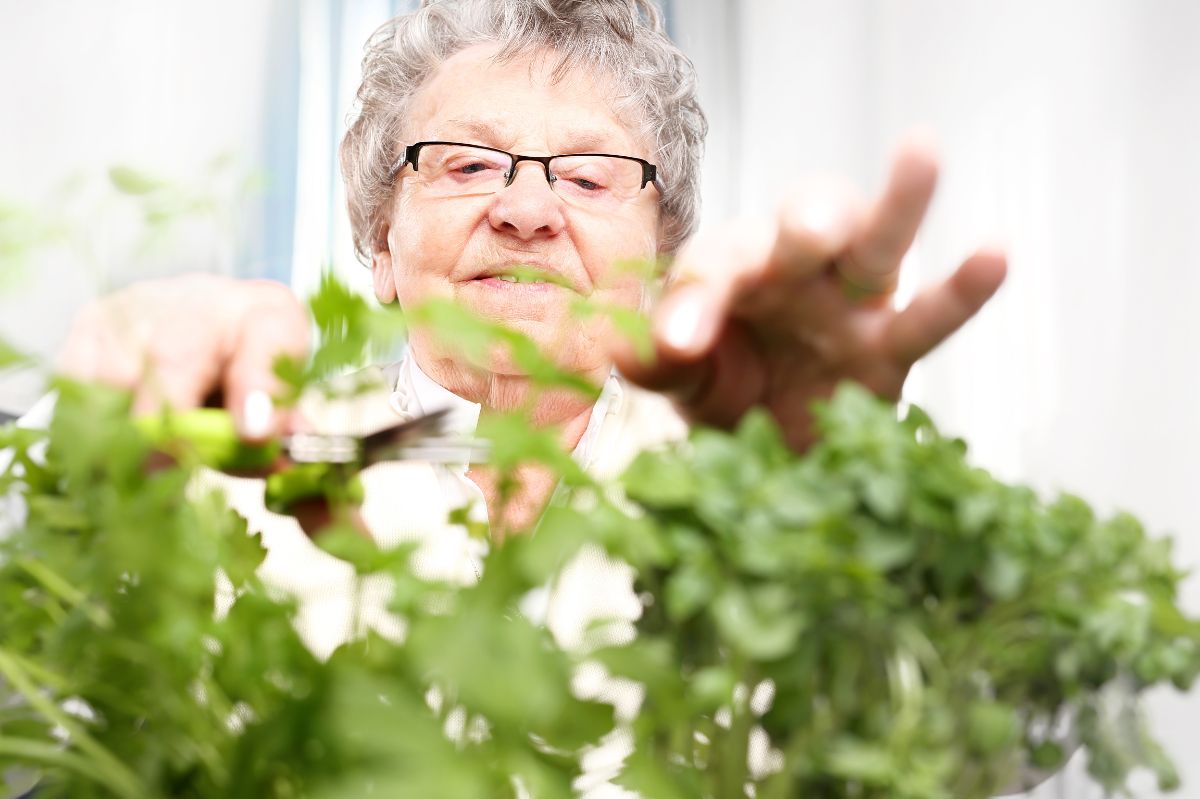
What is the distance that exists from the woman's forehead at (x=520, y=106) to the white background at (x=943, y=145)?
40cm

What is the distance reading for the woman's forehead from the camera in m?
1.59

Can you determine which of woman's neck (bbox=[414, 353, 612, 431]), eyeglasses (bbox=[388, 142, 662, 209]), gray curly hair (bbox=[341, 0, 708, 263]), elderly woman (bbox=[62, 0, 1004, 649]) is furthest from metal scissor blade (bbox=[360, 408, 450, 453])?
gray curly hair (bbox=[341, 0, 708, 263])

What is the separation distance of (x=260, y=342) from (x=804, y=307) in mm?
254

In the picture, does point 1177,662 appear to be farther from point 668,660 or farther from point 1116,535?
point 668,660

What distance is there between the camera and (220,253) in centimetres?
229

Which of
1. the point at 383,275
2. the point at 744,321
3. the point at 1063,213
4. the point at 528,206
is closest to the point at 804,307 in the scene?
the point at 744,321

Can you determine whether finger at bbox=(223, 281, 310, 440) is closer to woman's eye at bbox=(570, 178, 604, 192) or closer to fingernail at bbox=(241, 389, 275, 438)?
fingernail at bbox=(241, 389, 275, 438)

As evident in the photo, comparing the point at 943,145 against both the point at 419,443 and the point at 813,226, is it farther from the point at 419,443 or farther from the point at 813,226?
the point at 419,443

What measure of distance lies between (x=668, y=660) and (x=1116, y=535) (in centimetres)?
16

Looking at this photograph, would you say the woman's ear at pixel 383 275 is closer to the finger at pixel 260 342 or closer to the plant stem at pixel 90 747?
the finger at pixel 260 342

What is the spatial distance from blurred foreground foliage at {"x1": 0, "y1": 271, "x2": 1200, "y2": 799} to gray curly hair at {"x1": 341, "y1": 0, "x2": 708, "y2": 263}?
1.40 metres

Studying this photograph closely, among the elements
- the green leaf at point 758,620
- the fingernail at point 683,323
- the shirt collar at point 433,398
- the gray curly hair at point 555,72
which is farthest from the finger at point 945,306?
the gray curly hair at point 555,72

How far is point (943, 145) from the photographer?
1657 millimetres

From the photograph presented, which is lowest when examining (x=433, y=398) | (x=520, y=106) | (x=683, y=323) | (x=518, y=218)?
(x=433, y=398)
